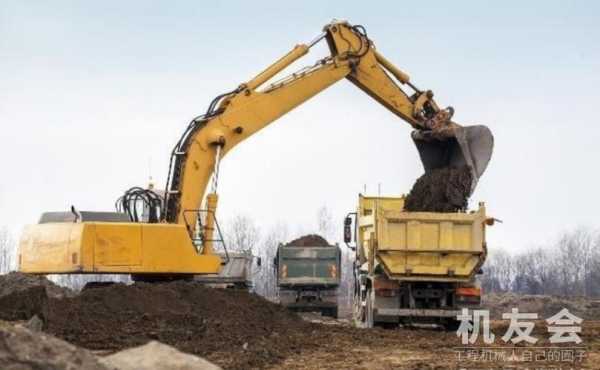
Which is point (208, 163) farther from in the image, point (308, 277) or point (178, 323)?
point (308, 277)

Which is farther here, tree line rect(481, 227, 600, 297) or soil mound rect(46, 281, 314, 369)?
tree line rect(481, 227, 600, 297)

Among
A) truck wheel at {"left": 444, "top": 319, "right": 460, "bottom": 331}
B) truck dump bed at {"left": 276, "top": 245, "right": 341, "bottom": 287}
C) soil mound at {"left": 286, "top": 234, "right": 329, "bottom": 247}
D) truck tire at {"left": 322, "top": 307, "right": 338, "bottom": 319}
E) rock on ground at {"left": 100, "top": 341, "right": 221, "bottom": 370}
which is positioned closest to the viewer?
rock on ground at {"left": 100, "top": 341, "right": 221, "bottom": 370}

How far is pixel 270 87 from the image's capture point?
17969mm

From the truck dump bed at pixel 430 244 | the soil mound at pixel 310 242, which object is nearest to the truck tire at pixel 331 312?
the soil mound at pixel 310 242

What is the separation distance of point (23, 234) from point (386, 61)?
336 inches

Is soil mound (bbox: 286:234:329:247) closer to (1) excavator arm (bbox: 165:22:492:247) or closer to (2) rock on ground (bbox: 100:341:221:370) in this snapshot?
(1) excavator arm (bbox: 165:22:492:247)

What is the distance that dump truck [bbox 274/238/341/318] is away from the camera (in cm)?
2727

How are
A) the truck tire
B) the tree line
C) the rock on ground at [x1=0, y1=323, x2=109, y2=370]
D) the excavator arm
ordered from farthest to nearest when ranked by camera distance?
the tree line, the truck tire, the excavator arm, the rock on ground at [x1=0, y1=323, x2=109, y2=370]

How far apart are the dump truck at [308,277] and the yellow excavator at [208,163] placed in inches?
328

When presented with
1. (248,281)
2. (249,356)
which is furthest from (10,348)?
(248,281)

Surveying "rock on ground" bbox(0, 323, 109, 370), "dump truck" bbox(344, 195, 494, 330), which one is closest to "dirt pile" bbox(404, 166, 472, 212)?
"dump truck" bbox(344, 195, 494, 330)

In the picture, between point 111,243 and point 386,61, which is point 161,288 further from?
point 386,61

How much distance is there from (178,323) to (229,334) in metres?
0.84

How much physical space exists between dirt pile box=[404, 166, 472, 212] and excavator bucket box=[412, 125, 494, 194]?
18 cm
